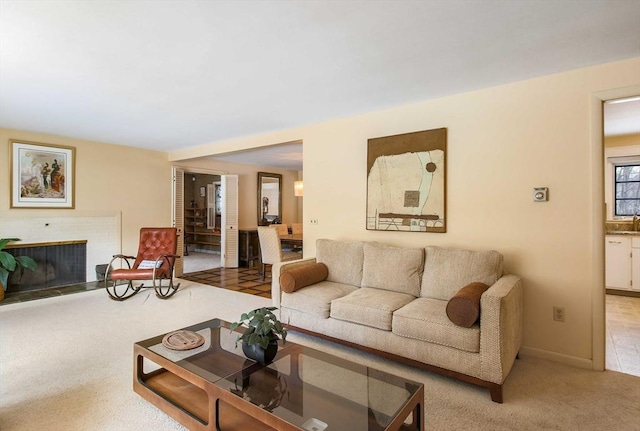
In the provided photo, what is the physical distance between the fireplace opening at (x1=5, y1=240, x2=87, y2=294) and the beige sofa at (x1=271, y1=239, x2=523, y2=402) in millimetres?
3887

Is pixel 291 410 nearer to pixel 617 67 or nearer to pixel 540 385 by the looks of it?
pixel 540 385

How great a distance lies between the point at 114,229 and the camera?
554cm

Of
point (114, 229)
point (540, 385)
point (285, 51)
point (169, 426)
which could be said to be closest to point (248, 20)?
point (285, 51)

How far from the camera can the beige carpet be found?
186 cm

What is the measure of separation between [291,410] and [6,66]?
3241 millimetres

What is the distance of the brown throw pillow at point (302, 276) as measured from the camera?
3059mm

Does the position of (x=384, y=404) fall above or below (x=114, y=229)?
below

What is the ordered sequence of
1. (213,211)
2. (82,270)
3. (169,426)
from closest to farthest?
(169,426)
(82,270)
(213,211)

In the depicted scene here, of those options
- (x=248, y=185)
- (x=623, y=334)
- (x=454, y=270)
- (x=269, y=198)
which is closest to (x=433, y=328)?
(x=454, y=270)

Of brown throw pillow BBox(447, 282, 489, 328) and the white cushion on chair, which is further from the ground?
brown throw pillow BBox(447, 282, 489, 328)

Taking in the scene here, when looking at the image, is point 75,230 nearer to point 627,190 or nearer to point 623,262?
point 623,262

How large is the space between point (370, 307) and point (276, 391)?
117 centimetres

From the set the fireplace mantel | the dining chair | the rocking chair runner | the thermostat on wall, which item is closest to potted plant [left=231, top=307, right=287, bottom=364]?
the thermostat on wall

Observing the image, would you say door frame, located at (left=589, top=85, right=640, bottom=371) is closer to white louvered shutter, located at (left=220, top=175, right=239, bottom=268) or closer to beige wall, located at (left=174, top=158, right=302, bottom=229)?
white louvered shutter, located at (left=220, top=175, right=239, bottom=268)
